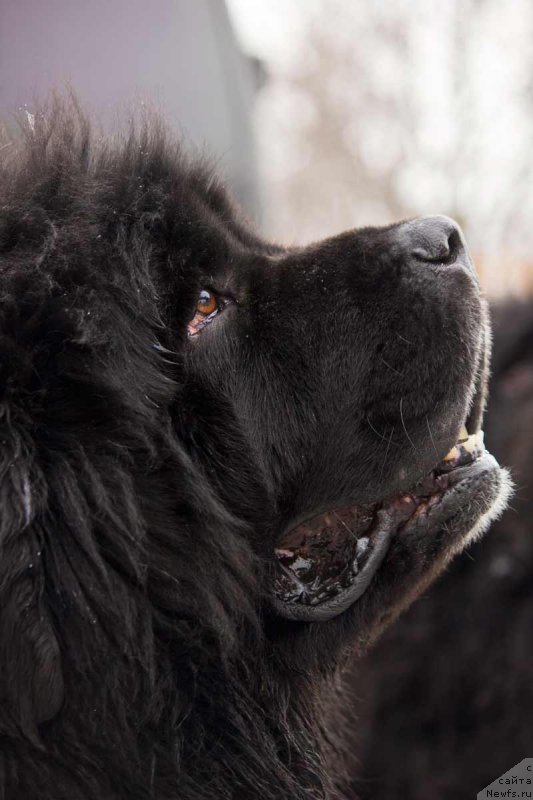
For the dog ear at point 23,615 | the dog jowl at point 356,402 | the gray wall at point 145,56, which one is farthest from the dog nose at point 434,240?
the gray wall at point 145,56

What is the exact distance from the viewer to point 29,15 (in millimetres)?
4312

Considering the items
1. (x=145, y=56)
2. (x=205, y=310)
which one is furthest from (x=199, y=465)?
(x=145, y=56)

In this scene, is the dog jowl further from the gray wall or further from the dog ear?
the gray wall

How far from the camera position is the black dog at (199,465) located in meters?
1.89

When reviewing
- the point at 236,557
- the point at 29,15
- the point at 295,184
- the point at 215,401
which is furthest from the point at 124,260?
the point at 295,184

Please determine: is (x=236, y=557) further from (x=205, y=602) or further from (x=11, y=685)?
(x=11, y=685)

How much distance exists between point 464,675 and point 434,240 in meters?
1.94

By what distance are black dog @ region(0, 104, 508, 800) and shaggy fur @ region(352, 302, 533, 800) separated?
49.6 inches

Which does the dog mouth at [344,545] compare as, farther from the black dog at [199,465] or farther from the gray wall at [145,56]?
the gray wall at [145,56]

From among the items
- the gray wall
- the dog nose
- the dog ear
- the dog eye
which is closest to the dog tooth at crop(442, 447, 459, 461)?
the dog nose

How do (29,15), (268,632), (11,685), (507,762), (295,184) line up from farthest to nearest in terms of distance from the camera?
1. (295,184)
2. (29,15)
3. (507,762)
4. (268,632)
5. (11,685)

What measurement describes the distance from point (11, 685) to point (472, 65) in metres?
→ 8.32

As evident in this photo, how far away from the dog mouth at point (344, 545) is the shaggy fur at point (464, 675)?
4.03 ft

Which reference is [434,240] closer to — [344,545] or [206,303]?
[206,303]
